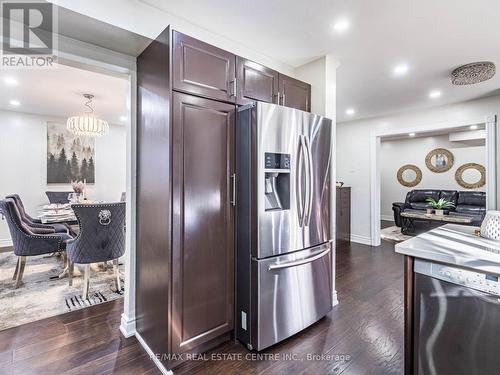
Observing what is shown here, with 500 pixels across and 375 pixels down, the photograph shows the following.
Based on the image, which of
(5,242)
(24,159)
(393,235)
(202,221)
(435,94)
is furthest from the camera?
(393,235)

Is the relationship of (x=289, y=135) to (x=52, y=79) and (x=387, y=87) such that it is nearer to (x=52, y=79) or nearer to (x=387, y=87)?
(x=387, y=87)

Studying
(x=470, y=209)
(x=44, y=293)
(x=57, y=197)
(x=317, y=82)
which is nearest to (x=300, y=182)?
(x=317, y=82)

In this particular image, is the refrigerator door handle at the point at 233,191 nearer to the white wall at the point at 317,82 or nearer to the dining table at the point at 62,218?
the white wall at the point at 317,82

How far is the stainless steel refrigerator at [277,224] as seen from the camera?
1.95 m

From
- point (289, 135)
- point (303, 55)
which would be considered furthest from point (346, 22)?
point (289, 135)

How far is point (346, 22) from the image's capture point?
2193 millimetres

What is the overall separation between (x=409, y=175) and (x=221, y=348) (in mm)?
8465

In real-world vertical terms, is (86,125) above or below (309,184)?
above

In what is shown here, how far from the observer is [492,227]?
1538 mm

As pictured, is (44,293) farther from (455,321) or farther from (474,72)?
(474,72)

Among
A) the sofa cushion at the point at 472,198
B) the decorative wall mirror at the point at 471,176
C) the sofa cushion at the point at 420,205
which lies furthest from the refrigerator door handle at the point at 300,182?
the decorative wall mirror at the point at 471,176

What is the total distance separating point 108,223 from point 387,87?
414 centimetres

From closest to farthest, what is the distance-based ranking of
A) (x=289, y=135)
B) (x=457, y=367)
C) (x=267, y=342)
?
1. (x=457, y=367)
2. (x=267, y=342)
3. (x=289, y=135)

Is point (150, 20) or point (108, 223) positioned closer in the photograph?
point (150, 20)
